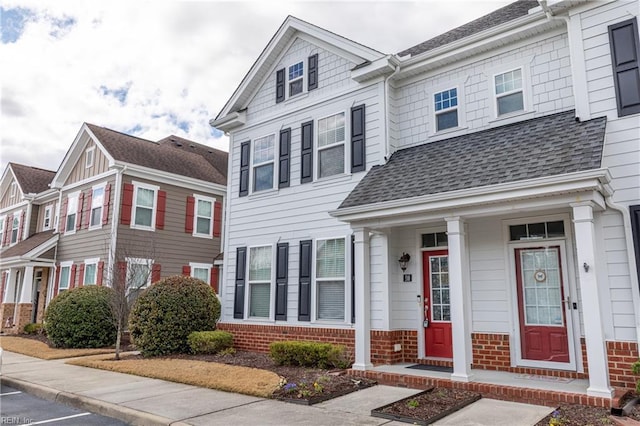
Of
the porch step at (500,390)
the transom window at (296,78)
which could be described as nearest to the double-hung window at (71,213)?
the transom window at (296,78)

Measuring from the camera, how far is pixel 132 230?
53.4 feet

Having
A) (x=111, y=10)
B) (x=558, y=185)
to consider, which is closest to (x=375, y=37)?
(x=111, y=10)

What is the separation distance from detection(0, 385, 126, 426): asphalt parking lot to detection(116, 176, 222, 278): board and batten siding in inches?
335

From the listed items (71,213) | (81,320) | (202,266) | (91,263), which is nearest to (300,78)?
(81,320)

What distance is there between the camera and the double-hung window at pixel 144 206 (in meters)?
16.5

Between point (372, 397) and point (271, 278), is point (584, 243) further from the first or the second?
point (271, 278)

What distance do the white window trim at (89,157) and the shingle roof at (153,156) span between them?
77cm

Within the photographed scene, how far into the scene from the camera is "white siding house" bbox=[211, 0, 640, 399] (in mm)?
6430

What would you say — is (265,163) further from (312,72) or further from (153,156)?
(153,156)

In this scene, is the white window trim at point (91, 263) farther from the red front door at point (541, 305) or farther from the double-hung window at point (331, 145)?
the red front door at point (541, 305)

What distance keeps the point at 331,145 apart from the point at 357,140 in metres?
0.77

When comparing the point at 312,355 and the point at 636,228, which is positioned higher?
the point at 636,228

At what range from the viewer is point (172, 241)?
17312 millimetres

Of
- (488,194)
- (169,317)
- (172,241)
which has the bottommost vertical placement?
(169,317)
